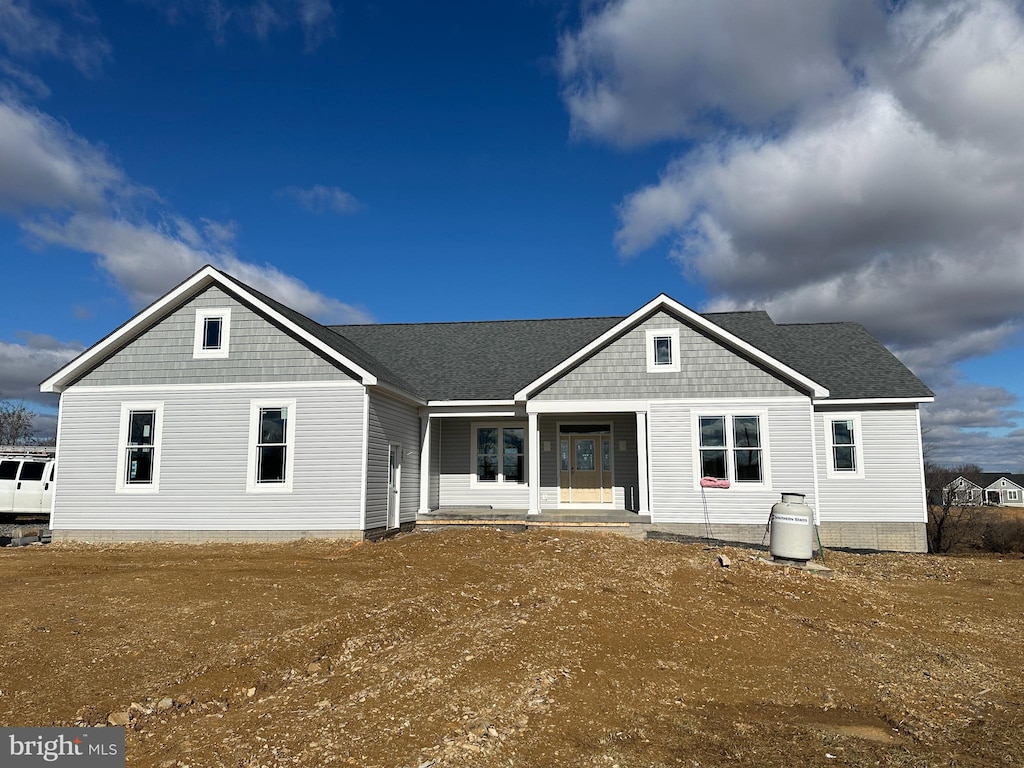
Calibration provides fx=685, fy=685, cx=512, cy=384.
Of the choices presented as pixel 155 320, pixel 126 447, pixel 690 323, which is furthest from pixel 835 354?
pixel 126 447

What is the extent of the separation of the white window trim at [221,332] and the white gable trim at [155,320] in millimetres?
502

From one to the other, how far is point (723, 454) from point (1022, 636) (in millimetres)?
8226

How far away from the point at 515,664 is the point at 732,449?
11318 mm

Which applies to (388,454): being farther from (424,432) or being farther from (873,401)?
(873,401)

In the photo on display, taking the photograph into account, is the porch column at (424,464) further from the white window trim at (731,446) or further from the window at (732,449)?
the window at (732,449)

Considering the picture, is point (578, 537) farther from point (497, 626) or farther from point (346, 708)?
point (346, 708)

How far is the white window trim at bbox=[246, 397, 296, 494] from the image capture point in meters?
15.5

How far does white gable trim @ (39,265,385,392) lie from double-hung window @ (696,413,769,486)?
29.7ft

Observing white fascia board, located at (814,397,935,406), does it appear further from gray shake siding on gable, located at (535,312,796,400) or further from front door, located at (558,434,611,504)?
front door, located at (558,434,611,504)

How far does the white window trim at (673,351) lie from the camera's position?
1745 centimetres

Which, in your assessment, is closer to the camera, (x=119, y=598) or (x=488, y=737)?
(x=488, y=737)

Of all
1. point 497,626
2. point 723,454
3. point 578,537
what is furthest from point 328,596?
point 723,454

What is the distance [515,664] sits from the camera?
22.7ft

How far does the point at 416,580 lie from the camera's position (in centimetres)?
1094
